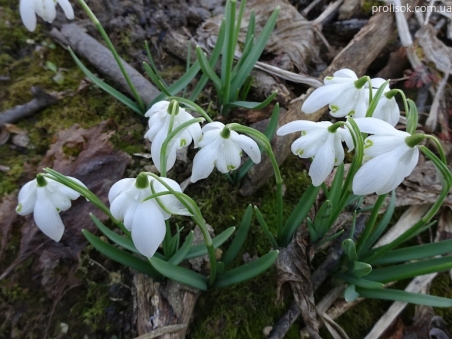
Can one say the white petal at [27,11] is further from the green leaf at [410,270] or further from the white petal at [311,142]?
the green leaf at [410,270]

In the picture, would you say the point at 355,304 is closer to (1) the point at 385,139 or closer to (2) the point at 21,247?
(1) the point at 385,139

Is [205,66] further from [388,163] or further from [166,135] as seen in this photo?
[388,163]

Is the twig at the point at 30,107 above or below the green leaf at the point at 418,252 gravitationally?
below

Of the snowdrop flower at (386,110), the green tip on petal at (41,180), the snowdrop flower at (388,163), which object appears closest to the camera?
the snowdrop flower at (388,163)

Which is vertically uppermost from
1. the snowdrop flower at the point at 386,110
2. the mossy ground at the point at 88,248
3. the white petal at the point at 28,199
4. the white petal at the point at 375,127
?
the white petal at the point at 375,127

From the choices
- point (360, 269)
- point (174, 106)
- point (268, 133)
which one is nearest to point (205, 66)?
point (268, 133)

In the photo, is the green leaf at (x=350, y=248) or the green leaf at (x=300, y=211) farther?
the green leaf at (x=300, y=211)

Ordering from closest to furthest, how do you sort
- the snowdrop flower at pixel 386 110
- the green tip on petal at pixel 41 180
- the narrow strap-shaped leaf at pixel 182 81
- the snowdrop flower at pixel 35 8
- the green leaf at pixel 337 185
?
the green tip on petal at pixel 41 180
the snowdrop flower at pixel 386 110
the green leaf at pixel 337 185
the snowdrop flower at pixel 35 8
the narrow strap-shaped leaf at pixel 182 81

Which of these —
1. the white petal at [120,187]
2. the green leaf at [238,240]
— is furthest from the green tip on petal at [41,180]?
the green leaf at [238,240]

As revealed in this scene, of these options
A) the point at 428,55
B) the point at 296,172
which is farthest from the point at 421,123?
the point at 296,172
